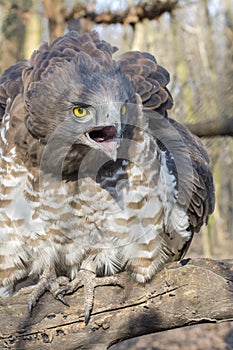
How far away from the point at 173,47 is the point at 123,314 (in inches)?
272

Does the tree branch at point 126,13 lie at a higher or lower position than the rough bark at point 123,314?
higher

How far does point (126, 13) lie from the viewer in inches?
215

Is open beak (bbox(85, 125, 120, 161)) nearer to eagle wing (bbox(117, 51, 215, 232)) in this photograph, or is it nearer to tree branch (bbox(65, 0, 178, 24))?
eagle wing (bbox(117, 51, 215, 232))

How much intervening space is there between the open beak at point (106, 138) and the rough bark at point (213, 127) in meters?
1.45

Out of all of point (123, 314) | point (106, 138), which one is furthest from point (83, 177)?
point (123, 314)

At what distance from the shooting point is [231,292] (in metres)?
3.20

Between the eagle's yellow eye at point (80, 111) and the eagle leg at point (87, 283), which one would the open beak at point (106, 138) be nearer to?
the eagle's yellow eye at point (80, 111)

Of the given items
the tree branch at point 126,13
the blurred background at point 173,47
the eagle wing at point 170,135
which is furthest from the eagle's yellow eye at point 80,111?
the tree branch at point 126,13

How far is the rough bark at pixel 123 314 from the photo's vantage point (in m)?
3.16

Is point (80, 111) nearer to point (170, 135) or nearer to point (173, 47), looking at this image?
point (170, 135)

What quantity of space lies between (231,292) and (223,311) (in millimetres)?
125

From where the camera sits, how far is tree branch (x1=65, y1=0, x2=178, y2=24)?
5379 millimetres

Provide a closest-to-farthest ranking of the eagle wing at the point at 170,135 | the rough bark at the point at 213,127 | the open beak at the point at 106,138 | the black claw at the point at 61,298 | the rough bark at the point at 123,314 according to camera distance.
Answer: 1. the open beak at the point at 106,138
2. the rough bark at the point at 123,314
3. the black claw at the point at 61,298
4. the eagle wing at the point at 170,135
5. the rough bark at the point at 213,127

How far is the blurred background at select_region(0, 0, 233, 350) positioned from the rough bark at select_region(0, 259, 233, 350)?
4.84 feet
